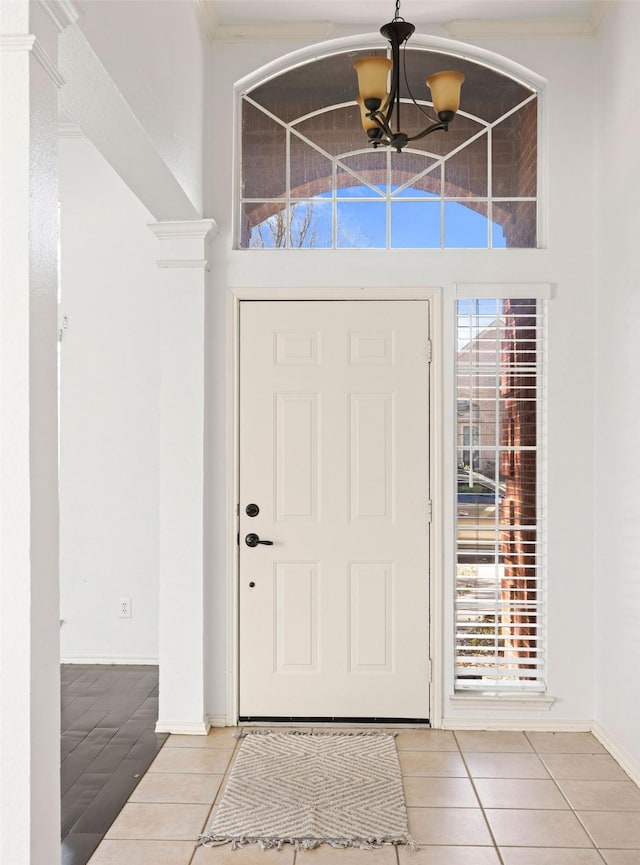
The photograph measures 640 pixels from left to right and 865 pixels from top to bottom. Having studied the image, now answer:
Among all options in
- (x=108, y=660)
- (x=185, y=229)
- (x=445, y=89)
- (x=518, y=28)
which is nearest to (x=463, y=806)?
(x=108, y=660)

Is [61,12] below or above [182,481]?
above

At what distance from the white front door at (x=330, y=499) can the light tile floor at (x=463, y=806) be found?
1.33ft

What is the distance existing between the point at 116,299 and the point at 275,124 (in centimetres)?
149

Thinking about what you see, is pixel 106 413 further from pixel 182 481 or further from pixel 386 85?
pixel 386 85

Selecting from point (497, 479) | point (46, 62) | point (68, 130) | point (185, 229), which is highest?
point (68, 130)

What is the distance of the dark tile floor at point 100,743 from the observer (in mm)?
2812

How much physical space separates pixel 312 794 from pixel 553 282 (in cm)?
256

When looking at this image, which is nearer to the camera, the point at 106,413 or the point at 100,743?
the point at 100,743

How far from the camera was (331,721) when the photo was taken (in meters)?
3.73

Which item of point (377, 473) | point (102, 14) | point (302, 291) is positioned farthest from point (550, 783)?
point (102, 14)

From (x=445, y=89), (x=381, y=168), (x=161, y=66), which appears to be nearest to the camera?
(x=445, y=89)

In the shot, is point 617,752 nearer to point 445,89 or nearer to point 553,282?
point 553,282
